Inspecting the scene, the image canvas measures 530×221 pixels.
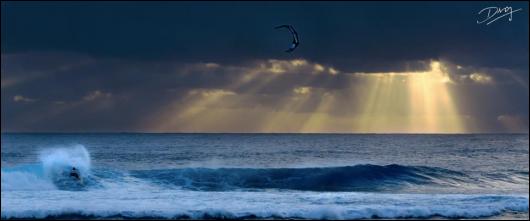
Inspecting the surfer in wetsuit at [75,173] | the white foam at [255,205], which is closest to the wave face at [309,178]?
the surfer in wetsuit at [75,173]

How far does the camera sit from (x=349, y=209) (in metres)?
21.0

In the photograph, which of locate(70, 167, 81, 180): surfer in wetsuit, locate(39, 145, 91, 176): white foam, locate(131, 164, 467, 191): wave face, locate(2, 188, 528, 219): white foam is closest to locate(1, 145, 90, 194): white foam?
locate(39, 145, 91, 176): white foam

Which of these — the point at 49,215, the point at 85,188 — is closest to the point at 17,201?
the point at 49,215

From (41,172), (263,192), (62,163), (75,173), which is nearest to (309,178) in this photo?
(263,192)

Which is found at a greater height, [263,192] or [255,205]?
[263,192]

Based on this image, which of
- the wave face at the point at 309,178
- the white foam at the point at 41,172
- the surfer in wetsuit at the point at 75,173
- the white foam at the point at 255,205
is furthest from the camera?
the wave face at the point at 309,178

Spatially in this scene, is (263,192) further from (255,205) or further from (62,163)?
(62,163)

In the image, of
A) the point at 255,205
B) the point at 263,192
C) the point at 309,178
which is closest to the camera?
the point at 255,205

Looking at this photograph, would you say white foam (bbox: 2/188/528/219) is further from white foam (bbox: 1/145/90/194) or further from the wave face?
the wave face

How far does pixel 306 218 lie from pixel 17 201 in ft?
32.9

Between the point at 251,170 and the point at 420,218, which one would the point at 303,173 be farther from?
the point at 420,218

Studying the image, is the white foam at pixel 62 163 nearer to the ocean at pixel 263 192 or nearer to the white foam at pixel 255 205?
the ocean at pixel 263 192

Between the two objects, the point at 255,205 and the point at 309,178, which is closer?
the point at 255,205

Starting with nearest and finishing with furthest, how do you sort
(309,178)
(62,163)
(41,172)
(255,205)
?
1. (255,205)
2. (41,172)
3. (62,163)
4. (309,178)
